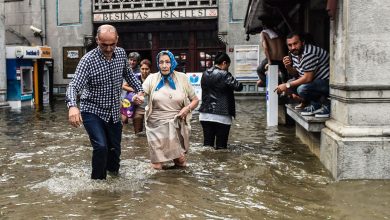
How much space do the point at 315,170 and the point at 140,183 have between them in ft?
7.71

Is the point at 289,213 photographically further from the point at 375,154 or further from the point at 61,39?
the point at 61,39

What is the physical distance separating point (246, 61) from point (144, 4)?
5.77 metres

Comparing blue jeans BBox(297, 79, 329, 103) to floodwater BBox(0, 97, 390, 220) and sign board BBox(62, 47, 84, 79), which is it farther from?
sign board BBox(62, 47, 84, 79)

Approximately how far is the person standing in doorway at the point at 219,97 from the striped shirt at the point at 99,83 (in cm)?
281

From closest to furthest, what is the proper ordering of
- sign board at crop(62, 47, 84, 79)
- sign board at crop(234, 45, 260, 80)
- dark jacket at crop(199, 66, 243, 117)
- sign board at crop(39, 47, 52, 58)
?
dark jacket at crop(199, 66, 243, 117)
sign board at crop(39, 47, 52, 58)
sign board at crop(234, 45, 260, 80)
sign board at crop(62, 47, 84, 79)

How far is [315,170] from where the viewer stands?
689 cm

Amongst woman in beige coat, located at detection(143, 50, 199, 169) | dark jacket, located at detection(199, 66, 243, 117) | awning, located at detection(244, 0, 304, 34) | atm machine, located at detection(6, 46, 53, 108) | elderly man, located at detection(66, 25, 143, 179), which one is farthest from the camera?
atm machine, located at detection(6, 46, 53, 108)

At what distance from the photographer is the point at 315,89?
7.24 metres

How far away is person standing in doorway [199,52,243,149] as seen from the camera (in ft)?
28.5

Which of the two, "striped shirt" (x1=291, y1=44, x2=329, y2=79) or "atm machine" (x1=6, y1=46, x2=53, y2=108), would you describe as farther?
"atm machine" (x1=6, y1=46, x2=53, y2=108)

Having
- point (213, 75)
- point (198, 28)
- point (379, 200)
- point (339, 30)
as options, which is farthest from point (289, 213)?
point (198, 28)

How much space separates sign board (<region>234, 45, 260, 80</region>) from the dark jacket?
52.7ft

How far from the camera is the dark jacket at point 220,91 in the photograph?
866 cm

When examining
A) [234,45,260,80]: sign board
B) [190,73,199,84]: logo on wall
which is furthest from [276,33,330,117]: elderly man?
[234,45,260,80]: sign board
